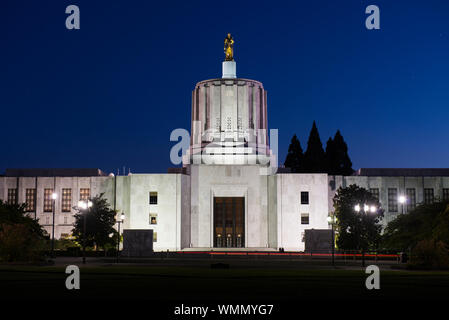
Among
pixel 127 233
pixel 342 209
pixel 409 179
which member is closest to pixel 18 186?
pixel 127 233

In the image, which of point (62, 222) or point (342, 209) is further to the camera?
point (62, 222)

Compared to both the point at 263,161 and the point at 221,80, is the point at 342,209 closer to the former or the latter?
the point at 263,161

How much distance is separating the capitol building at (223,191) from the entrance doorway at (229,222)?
98 millimetres

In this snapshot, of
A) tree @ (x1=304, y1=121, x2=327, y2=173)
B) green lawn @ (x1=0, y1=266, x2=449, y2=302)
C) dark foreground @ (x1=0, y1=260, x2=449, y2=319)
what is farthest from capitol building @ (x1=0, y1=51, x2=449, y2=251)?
dark foreground @ (x1=0, y1=260, x2=449, y2=319)

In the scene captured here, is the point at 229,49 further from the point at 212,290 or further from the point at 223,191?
the point at 212,290

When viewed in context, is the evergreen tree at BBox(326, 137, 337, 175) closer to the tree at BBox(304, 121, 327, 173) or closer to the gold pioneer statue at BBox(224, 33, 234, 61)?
the tree at BBox(304, 121, 327, 173)

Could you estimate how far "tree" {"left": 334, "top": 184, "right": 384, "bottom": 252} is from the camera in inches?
1751

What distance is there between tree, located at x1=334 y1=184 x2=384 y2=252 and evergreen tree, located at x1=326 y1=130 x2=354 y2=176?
3213cm

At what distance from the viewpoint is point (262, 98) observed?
59.2 meters

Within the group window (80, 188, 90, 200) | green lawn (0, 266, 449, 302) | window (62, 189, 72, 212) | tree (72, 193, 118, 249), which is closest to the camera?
green lawn (0, 266, 449, 302)

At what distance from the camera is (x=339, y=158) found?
81188 millimetres

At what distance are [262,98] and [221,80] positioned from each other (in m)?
4.75

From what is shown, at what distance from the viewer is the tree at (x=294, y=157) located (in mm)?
82875
